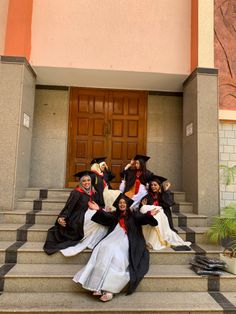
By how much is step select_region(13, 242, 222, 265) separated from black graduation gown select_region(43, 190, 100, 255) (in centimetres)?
11

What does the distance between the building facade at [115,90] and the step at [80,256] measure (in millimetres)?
1101

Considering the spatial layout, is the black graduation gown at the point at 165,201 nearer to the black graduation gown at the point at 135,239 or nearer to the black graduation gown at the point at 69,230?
the black graduation gown at the point at 135,239

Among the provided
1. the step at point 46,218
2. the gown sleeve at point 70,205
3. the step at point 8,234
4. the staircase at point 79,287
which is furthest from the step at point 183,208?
the step at point 8,234

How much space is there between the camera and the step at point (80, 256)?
3.59 m

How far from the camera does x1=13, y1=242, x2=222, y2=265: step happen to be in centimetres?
359

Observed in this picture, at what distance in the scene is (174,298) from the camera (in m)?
3.12

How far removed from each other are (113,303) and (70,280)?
0.62 metres

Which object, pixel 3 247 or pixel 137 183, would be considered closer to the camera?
pixel 3 247

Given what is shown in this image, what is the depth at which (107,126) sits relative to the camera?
6.33 m

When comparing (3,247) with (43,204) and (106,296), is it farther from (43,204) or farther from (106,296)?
(106,296)

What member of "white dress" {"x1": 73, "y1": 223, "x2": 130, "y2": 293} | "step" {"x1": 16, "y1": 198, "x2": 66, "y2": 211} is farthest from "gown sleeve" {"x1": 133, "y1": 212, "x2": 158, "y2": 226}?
"step" {"x1": 16, "y1": 198, "x2": 66, "y2": 211}

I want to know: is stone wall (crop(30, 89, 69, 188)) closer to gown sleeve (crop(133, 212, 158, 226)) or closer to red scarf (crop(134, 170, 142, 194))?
red scarf (crop(134, 170, 142, 194))

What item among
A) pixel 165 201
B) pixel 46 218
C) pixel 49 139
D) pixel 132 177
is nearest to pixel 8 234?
pixel 46 218

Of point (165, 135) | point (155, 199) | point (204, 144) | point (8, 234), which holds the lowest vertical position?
point (8, 234)
